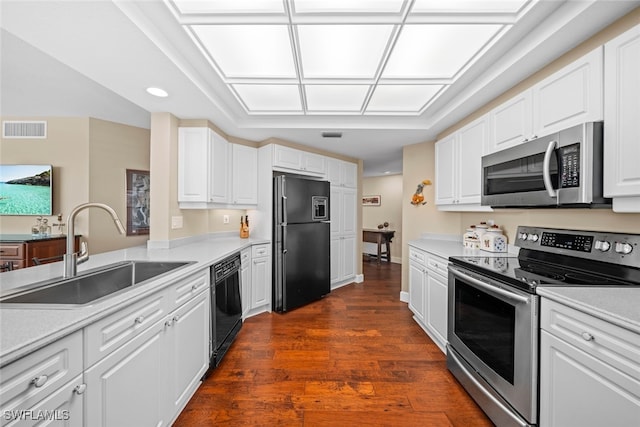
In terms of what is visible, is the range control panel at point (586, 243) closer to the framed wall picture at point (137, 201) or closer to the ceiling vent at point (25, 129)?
the framed wall picture at point (137, 201)

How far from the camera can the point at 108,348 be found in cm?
98

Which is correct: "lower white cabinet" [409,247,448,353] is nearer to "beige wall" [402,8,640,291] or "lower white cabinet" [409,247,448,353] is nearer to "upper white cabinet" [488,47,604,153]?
"beige wall" [402,8,640,291]

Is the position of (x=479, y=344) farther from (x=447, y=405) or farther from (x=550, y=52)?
(x=550, y=52)

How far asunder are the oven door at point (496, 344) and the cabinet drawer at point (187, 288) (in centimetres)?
191

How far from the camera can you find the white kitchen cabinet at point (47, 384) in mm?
660

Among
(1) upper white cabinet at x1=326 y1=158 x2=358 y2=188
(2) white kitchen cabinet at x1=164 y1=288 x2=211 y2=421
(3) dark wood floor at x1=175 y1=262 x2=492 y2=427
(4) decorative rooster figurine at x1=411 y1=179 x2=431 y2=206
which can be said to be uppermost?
(1) upper white cabinet at x1=326 y1=158 x2=358 y2=188

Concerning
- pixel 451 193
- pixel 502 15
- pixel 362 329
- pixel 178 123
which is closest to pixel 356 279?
pixel 362 329

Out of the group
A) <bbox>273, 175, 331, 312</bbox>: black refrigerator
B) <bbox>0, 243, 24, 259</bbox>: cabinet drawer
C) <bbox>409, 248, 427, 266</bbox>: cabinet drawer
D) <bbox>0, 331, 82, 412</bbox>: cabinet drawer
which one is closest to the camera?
<bbox>0, 331, 82, 412</bbox>: cabinet drawer

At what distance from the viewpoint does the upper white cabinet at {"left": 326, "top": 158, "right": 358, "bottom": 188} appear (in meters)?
3.89

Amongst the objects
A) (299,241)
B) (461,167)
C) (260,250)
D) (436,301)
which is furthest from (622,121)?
(260,250)

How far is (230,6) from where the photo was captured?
4.28 feet

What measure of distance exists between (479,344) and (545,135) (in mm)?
1455

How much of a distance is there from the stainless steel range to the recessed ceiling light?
2729 mm

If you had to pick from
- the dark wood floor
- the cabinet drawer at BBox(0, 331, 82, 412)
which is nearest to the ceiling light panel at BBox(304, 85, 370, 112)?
the cabinet drawer at BBox(0, 331, 82, 412)
